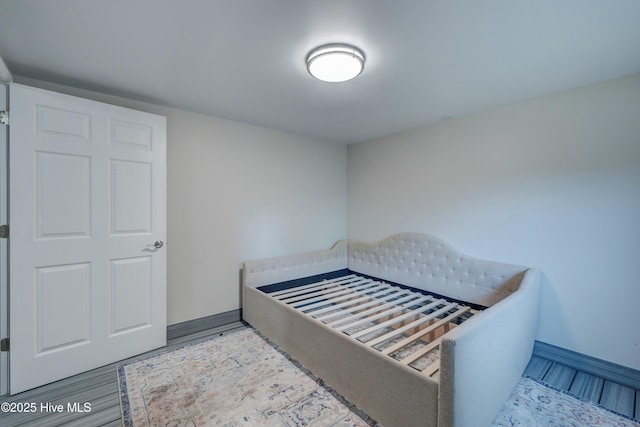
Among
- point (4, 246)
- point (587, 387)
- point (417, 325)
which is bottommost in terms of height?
point (587, 387)

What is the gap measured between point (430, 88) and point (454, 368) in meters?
2.01

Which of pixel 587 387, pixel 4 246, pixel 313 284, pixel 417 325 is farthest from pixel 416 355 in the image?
pixel 4 246

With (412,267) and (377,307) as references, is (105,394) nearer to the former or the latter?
(377,307)

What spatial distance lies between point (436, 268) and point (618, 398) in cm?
152

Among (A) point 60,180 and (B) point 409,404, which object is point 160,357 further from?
(B) point 409,404

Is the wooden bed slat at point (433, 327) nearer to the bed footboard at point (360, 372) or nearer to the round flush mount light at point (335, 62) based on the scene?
the bed footboard at point (360, 372)

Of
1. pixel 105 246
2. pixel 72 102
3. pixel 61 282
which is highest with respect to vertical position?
pixel 72 102

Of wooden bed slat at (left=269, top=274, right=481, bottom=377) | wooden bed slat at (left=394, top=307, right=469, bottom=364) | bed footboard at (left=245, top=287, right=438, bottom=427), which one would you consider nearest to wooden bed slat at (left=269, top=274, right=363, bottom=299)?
wooden bed slat at (left=269, top=274, right=481, bottom=377)

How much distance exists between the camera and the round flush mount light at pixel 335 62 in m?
1.62

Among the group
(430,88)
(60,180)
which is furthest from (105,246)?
(430,88)

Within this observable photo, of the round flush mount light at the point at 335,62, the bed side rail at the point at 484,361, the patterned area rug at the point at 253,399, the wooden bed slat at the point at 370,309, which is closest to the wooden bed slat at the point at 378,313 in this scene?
the wooden bed slat at the point at 370,309

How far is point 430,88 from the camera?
85.6 inches

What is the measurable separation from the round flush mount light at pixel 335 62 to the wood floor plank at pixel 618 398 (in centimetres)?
284

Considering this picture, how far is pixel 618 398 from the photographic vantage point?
1862 mm
